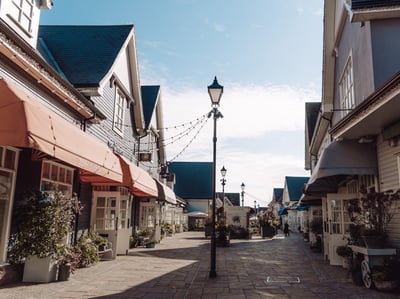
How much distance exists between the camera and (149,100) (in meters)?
22.9

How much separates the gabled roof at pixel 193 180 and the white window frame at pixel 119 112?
3198cm

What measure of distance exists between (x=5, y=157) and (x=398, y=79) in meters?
7.89

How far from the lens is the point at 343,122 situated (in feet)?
30.1

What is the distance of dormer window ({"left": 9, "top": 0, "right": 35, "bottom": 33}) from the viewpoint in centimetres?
823

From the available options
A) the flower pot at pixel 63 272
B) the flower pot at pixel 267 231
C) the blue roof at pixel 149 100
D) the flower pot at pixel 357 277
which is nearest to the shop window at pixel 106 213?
the flower pot at pixel 63 272

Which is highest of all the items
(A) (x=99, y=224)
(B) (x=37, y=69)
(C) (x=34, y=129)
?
(B) (x=37, y=69)

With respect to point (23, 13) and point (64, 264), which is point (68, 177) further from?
point (23, 13)

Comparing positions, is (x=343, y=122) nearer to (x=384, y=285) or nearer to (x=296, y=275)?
(x=384, y=285)

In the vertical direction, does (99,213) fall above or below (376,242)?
above

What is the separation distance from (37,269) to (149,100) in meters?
15.7

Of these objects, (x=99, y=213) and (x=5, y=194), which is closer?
(x=5, y=194)

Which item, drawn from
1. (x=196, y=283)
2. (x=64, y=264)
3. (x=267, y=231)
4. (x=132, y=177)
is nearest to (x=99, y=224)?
(x=132, y=177)

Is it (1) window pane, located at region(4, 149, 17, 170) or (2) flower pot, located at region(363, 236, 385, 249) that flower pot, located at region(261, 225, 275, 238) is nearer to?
(2) flower pot, located at region(363, 236, 385, 249)

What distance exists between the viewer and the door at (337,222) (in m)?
12.5
